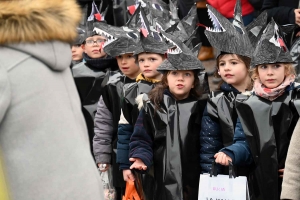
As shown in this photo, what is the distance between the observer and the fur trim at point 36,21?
3527 mm

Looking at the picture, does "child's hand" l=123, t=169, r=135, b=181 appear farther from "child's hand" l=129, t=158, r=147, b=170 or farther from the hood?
the hood

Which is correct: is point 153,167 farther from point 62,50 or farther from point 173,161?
point 62,50

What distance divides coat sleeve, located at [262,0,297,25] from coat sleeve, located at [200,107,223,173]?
167cm

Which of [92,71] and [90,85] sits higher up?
[92,71]

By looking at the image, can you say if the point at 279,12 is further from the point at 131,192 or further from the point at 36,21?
the point at 36,21

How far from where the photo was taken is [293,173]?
14.7 ft

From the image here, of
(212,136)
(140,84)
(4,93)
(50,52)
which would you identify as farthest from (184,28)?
(4,93)

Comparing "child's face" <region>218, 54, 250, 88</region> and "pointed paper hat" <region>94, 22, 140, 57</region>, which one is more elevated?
"pointed paper hat" <region>94, 22, 140, 57</region>

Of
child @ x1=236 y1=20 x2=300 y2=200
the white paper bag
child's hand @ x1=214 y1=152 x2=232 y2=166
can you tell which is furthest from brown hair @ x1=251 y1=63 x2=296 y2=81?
the white paper bag

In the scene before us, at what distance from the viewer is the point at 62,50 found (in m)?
3.68

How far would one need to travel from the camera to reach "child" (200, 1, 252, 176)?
19.0 feet

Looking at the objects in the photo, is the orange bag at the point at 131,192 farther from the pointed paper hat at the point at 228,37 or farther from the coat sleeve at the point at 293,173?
the coat sleeve at the point at 293,173

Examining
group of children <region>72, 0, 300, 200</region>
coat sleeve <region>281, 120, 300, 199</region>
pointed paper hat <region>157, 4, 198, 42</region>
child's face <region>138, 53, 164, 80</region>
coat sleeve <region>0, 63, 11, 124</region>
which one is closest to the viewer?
coat sleeve <region>0, 63, 11, 124</region>

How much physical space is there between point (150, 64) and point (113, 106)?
59 cm
